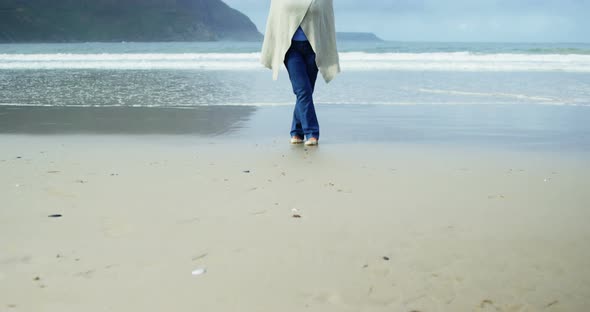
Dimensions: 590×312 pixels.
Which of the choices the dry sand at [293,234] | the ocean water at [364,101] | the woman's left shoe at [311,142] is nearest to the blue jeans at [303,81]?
the woman's left shoe at [311,142]

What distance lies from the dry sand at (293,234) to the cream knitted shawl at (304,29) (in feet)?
4.23

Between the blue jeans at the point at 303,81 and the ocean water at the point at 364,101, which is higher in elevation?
the blue jeans at the point at 303,81

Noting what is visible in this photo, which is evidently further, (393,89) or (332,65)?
(393,89)

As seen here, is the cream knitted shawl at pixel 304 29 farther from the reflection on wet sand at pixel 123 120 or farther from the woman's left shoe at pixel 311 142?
the reflection on wet sand at pixel 123 120

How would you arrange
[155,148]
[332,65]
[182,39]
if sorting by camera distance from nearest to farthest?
[155,148] < [332,65] < [182,39]

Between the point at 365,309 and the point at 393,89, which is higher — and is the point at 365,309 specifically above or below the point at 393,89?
above

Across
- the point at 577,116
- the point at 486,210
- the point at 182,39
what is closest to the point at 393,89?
the point at 577,116

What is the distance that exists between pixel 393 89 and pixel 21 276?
935cm

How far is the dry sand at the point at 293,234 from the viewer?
209cm

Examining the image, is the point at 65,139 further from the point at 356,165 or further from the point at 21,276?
the point at 21,276

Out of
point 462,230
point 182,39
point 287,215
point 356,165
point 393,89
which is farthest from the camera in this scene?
point 182,39

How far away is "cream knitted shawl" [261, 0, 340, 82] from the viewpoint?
5461 millimetres

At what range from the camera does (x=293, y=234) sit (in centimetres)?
276

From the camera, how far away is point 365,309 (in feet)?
6.55
